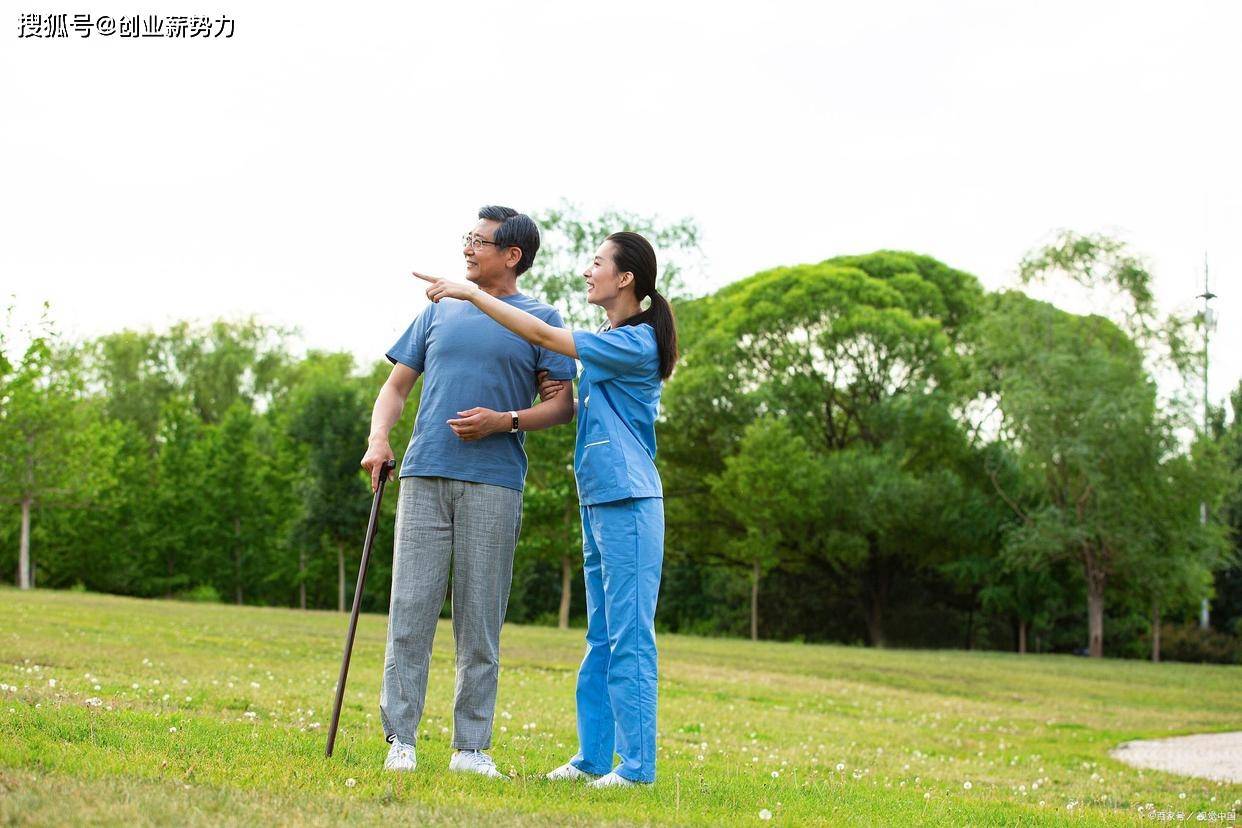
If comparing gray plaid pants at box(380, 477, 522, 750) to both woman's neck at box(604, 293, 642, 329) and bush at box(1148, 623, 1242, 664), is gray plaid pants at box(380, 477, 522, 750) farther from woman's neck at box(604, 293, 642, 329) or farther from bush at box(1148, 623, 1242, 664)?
bush at box(1148, 623, 1242, 664)

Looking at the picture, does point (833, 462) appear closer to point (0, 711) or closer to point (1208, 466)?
point (1208, 466)

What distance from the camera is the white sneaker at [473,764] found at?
5.48 meters

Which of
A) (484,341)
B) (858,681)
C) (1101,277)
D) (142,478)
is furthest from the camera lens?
(142,478)

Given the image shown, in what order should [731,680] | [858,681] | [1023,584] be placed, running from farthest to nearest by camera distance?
[1023,584] < [858,681] < [731,680]

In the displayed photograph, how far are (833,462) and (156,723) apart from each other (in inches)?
1220

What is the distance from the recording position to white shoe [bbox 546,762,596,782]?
559 centimetres

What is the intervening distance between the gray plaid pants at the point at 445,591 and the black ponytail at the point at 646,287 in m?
0.99

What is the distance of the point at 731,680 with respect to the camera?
1745 cm

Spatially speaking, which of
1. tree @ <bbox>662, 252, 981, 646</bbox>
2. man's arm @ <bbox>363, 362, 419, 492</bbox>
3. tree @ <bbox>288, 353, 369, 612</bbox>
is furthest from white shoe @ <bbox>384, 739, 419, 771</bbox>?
tree @ <bbox>288, 353, 369, 612</bbox>

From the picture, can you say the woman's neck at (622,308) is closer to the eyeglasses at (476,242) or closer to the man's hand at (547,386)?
the man's hand at (547,386)

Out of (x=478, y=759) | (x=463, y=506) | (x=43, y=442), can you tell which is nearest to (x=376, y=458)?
(x=463, y=506)

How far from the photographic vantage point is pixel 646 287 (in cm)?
577

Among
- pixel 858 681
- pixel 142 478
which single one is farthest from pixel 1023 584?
pixel 142 478

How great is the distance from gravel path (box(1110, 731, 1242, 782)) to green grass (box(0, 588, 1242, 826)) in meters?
0.40
